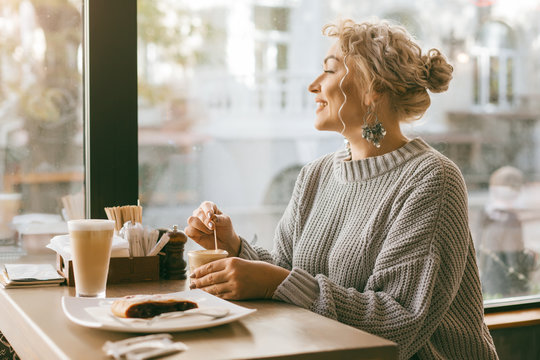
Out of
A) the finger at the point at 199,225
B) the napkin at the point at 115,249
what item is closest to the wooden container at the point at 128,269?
the napkin at the point at 115,249

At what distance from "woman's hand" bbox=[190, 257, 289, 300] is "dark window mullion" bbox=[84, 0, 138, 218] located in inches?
30.1

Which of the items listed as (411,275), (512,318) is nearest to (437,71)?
(411,275)

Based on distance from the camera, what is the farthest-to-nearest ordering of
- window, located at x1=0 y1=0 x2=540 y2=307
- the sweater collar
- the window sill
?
window, located at x1=0 y1=0 x2=540 y2=307
the window sill
the sweater collar

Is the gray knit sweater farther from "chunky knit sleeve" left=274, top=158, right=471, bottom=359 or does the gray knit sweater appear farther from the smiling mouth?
the smiling mouth

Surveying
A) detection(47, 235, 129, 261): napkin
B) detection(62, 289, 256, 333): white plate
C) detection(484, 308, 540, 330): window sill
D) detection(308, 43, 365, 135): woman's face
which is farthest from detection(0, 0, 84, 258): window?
detection(484, 308, 540, 330): window sill

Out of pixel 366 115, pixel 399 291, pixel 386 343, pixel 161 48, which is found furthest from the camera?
pixel 161 48

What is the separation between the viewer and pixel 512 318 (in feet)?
8.51

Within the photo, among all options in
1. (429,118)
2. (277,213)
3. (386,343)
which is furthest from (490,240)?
(386,343)

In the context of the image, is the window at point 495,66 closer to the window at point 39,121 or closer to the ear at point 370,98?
the ear at point 370,98

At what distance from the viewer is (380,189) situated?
1.77 metres

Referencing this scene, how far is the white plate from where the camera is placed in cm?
108

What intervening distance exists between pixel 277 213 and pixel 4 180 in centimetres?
135

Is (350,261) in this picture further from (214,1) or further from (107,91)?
(214,1)

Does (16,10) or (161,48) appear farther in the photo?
(161,48)
